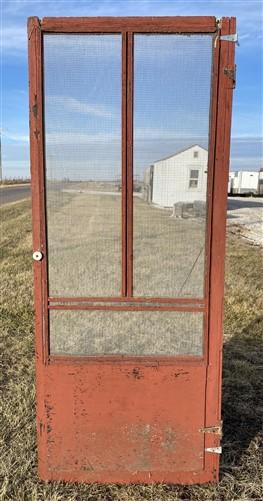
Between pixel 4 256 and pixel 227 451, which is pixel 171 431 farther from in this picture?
pixel 4 256

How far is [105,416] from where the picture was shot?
2.48m

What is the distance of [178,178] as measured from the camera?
233cm

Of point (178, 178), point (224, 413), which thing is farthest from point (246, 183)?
point (178, 178)

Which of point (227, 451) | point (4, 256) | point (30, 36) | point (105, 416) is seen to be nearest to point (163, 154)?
point (30, 36)

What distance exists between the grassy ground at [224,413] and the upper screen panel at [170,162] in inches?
43.9

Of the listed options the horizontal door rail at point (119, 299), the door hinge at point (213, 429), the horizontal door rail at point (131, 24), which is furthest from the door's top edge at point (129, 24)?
the door hinge at point (213, 429)

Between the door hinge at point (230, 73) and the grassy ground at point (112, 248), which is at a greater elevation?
the door hinge at point (230, 73)

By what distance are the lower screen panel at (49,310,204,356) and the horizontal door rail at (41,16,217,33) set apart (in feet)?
4.54

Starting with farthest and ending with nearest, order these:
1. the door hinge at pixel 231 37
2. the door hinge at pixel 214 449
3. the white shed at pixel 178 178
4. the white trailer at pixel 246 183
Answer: the white trailer at pixel 246 183 → the door hinge at pixel 214 449 → the white shed at pixel 178 178 → the door hinge at pixel 231 37

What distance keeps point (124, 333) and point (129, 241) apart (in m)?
0.49

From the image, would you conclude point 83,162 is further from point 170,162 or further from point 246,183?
point 246,183

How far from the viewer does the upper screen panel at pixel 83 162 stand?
2.19m

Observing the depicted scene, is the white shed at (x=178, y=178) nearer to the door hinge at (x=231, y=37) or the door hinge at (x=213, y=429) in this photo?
the door hinge at (x=231, y=37)

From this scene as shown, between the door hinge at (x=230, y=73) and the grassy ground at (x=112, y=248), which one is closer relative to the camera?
the door hinge at (x=230, y=73)
